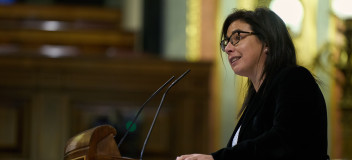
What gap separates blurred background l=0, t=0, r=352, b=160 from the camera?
171 inches

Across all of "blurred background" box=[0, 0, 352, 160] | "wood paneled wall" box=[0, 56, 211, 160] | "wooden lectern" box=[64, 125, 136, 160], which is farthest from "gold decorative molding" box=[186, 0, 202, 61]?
"wooden lectern" box=[64, 125, 136, 160]

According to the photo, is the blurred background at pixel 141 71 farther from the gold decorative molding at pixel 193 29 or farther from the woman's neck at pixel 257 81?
the woman's neck at pixel 257 81

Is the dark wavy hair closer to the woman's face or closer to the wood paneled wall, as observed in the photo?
the woman's face

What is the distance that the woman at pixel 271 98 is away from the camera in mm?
→ 1726

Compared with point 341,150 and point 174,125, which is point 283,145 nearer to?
point 174,125

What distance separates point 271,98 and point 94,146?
446 millimetres

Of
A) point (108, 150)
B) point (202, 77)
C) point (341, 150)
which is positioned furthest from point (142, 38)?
point (108, 150)

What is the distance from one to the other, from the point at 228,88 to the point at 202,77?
78cm

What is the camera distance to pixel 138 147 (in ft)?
14.2

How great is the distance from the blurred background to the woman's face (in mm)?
1500

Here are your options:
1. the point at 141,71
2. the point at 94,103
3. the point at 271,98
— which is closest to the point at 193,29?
the point at 141,71

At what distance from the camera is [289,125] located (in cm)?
172

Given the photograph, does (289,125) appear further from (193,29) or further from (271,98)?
(193,29)

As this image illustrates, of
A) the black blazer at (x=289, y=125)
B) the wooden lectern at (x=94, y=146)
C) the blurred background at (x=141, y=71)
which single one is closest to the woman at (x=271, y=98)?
the black blazer at (x=289, y=125)
